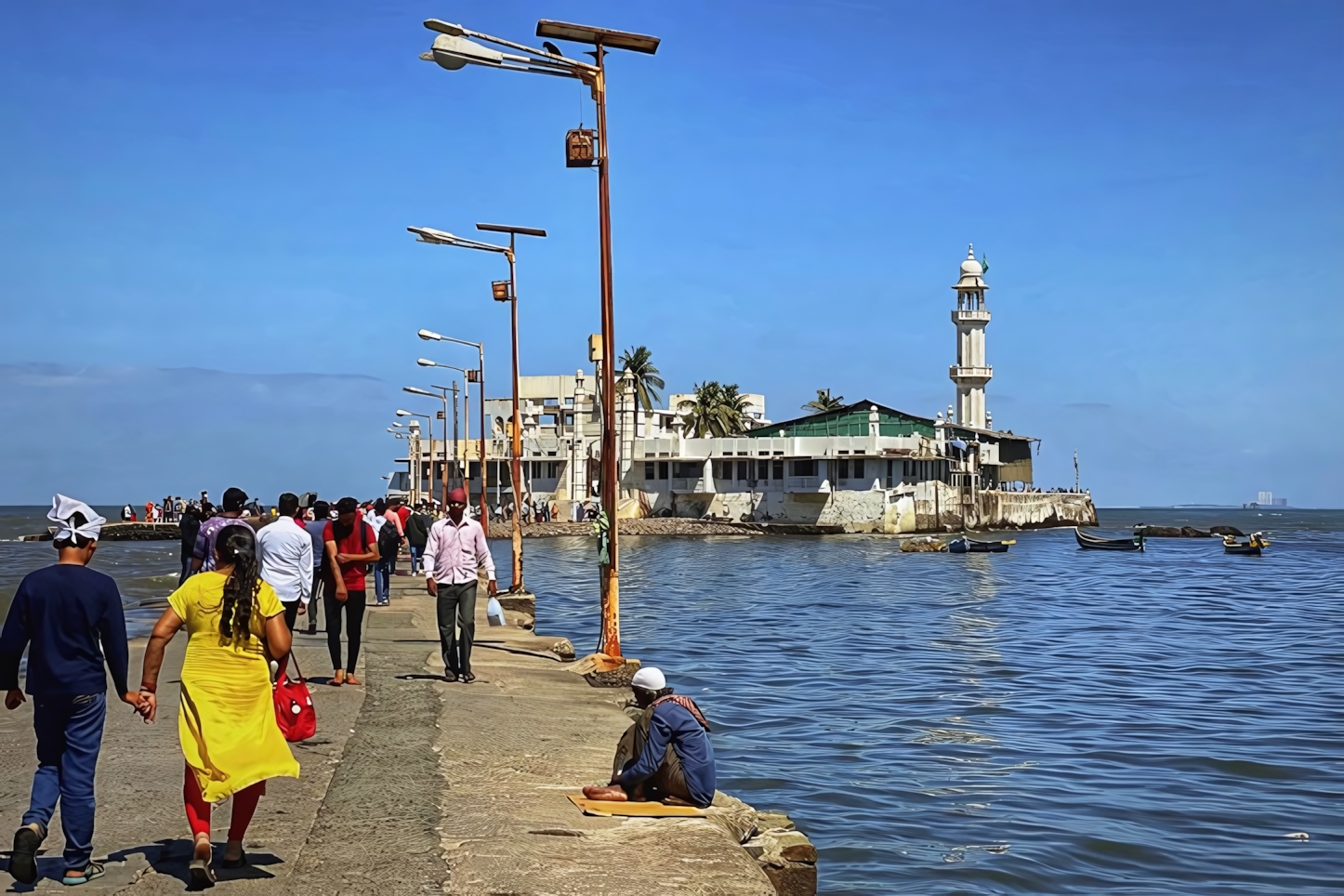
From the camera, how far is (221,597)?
6258 millimetres

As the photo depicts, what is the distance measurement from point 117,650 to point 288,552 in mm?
4874

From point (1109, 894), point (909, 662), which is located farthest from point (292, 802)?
point (909, 662)

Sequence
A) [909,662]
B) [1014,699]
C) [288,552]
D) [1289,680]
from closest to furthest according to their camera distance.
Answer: [288,552]
[1014,699]
[1289,680]
[909,662]

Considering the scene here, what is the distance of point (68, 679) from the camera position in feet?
20.6

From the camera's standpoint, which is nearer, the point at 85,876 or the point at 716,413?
the point at 85,876

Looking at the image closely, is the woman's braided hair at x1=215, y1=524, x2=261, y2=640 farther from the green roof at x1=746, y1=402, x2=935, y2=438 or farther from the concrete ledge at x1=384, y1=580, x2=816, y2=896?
the green roof at x1=746, y1=402, x2=935, y2=438

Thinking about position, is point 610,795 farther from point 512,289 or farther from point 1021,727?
point 512,289

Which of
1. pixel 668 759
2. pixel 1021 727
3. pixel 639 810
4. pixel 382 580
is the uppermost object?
pixel 382 580

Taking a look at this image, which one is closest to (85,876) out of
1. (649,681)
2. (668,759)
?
(668,759)

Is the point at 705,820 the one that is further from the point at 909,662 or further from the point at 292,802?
the point at 909,662

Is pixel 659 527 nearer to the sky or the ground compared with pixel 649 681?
nearer to the ground

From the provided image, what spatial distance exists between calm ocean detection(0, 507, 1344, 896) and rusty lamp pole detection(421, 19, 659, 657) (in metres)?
2.35

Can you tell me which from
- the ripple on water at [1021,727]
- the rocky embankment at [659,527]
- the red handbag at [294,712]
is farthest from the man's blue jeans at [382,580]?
the rocky embankment at [659,527]

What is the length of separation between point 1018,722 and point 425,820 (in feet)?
34.6
